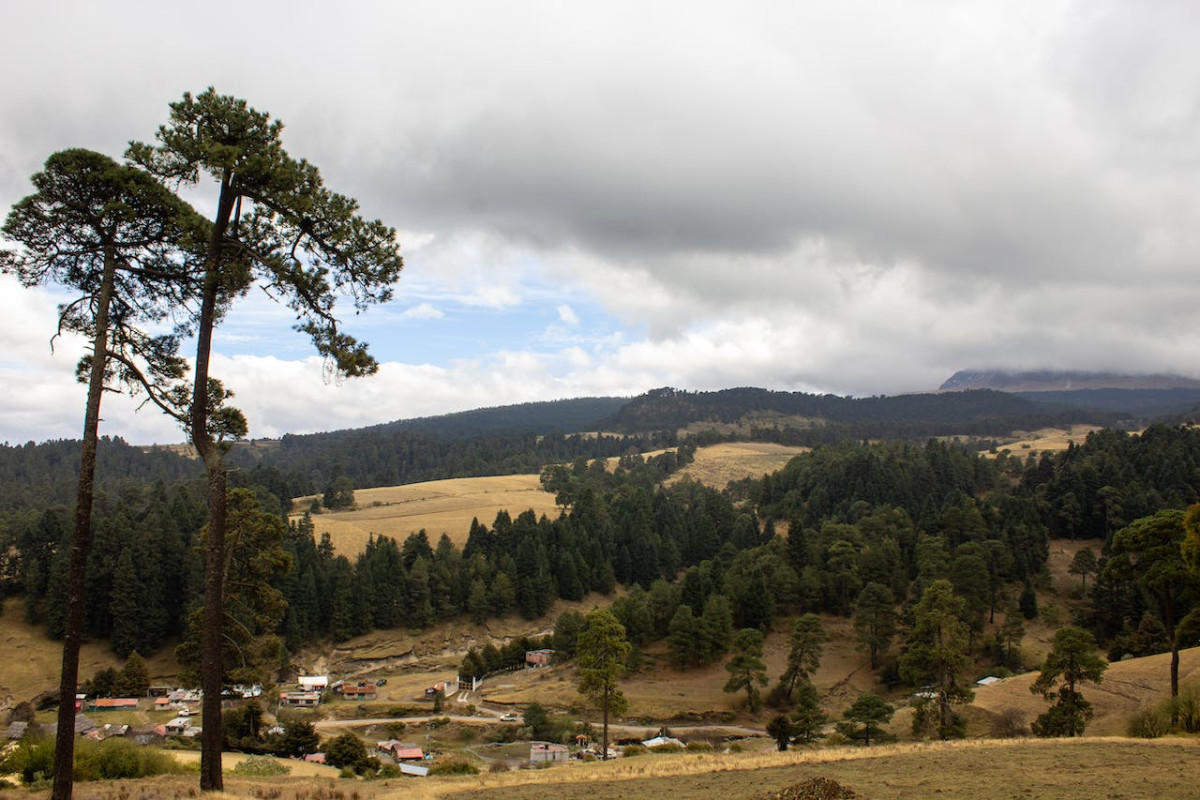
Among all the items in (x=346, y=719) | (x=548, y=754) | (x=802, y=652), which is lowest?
(x=346, y=719)

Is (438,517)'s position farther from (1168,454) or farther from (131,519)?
(1168,454)

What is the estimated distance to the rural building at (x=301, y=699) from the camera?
2265 inches

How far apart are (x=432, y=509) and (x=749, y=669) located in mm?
103894

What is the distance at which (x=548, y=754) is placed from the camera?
39.2m

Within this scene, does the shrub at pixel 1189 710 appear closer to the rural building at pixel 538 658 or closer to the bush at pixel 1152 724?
the bush at pixel 1152 724

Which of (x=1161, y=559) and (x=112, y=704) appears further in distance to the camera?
(x=112, y=704)

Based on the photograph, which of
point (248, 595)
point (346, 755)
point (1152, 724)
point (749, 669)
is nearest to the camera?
point (248, 595)

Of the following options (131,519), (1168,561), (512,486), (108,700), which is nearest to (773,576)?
(1168,561)

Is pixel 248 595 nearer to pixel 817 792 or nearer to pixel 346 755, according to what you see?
pixel 817 792

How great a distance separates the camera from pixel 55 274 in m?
13.7

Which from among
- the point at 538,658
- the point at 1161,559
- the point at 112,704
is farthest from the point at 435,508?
the point at 1161,559

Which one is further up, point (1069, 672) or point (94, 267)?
point (94, 267)

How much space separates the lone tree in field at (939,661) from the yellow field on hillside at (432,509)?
8685 cm

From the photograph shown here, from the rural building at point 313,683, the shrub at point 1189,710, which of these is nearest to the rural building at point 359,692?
the rural building at point 313,683
